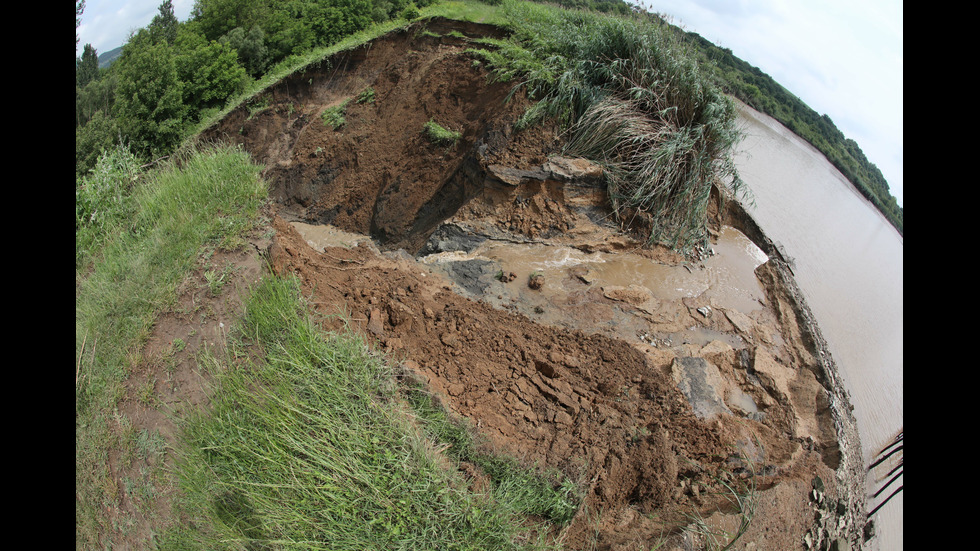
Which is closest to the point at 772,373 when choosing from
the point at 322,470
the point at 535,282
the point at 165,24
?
the point at 535,282

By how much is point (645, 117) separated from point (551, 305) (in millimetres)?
2829

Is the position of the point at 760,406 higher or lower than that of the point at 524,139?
lower

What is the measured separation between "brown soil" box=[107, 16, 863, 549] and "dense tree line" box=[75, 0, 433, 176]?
2.96 meters

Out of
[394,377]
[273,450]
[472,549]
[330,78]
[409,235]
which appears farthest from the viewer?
[330,78]

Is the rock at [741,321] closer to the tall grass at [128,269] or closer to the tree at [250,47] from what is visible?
the tall grass at [128,269]

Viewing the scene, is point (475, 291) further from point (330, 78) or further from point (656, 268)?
point (330, 78)

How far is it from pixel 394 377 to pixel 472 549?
3.69 ft

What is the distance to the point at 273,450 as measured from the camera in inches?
97.6

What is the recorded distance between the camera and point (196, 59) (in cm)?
809

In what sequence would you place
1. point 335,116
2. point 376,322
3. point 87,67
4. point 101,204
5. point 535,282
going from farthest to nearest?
point 87,67
point 335,116
point 101,204
point 535,282
point 376,322

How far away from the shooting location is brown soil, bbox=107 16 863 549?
297 centimetres

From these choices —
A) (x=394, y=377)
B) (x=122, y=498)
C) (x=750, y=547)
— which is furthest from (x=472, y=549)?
(x=122, y=498)

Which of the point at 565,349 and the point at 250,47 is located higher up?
the point at 565,349

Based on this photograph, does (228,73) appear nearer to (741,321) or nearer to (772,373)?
(741,321)
